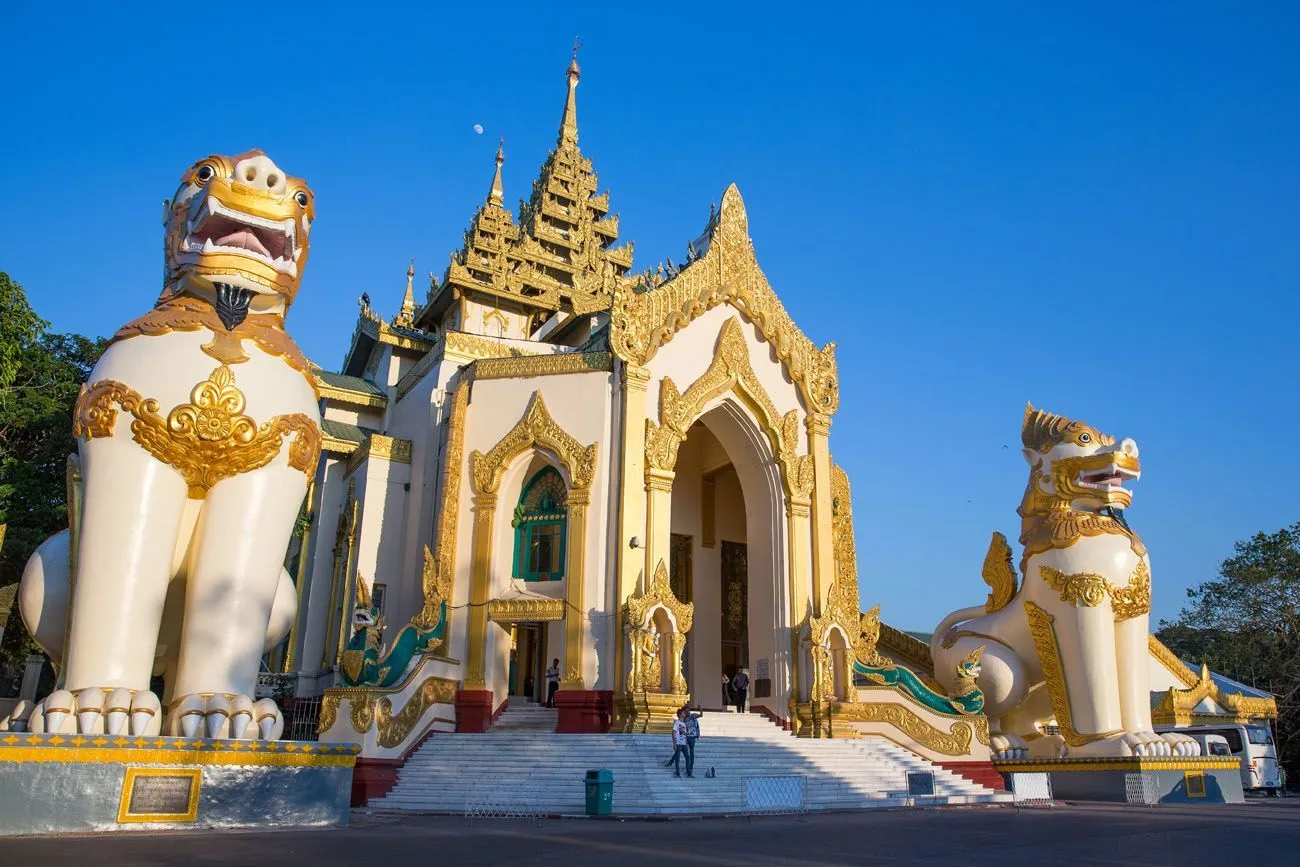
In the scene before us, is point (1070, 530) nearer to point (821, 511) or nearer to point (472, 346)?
point (821, 511)

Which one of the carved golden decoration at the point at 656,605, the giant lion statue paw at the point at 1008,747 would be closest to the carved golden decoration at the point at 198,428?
the carved golden decoration at the point at 656,605

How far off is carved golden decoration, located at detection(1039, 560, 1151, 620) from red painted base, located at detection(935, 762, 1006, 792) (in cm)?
255

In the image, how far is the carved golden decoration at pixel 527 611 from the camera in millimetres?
13141

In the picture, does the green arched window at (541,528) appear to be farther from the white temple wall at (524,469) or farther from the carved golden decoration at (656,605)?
the carved golden decoration at (656,605)

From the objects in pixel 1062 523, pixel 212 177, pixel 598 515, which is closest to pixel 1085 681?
pixel 1062 523

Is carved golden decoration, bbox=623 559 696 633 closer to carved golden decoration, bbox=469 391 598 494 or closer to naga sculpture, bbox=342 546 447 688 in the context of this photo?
carved golden decoration, bbox=469 391 598 494

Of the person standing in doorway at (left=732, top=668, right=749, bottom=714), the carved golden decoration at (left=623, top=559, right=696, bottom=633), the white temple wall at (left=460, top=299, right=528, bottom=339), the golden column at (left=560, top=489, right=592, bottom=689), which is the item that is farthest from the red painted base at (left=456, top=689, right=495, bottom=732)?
the white temple wall at (left=460, top=299, right=528, bottom=339)

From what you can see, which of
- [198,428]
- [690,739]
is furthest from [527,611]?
[198,428]

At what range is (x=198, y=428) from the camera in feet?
22.6

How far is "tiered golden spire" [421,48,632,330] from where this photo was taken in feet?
68.3

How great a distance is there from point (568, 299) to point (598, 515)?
30.9ft

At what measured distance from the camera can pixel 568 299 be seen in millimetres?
21844

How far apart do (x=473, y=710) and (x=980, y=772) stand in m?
6.89

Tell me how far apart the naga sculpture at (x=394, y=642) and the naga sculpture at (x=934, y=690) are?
6074mm
